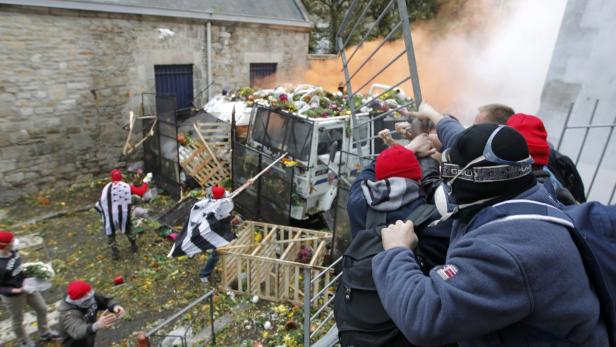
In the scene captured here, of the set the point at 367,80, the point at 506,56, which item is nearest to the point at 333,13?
the point at 506,56

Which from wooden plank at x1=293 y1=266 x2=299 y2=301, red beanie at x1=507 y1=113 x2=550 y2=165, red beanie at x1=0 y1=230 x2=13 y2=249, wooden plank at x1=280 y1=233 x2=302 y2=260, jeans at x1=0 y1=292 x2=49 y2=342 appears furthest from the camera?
wooden plank at x1=280 y1=233 x2=302 y2=260

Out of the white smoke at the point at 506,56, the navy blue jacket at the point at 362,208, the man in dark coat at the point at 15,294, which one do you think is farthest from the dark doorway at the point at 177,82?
the navy blue jacket at the point at 362,208

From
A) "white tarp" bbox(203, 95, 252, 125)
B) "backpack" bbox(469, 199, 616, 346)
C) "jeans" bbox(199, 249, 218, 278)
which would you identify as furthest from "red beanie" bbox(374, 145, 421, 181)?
"white tarp" bbox(203, 95, 252, 125)

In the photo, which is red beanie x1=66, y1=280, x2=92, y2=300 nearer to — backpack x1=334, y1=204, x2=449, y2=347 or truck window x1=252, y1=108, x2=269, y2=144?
backpack x1=334, y1=204, x2=449, y2=347

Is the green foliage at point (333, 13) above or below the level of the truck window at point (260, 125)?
above

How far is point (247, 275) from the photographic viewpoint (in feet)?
17.6

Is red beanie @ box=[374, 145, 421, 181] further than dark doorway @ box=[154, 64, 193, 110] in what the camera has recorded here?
No

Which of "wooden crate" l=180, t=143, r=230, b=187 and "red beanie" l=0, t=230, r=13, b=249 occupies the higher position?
"red beanie" l=0, t=230, r=13, b=249

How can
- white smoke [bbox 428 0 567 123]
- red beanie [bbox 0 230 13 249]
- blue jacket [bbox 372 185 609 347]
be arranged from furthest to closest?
white smoke [bbox 428 0 567 123]
red beanie [bbox 0 230 13 249]
blue jacket [bbox 372 185 609 347]

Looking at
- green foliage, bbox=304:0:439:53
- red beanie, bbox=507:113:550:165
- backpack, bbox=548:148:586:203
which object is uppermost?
green foliage, bbox=304:0:439:53

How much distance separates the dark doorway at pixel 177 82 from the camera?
10.7 meters

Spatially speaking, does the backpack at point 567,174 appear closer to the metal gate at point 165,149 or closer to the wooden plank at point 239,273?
the wooden plank at point 239,273

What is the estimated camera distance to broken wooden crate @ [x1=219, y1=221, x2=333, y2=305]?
530 cm

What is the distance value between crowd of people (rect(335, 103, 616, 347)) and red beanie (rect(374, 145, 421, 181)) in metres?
0.36
